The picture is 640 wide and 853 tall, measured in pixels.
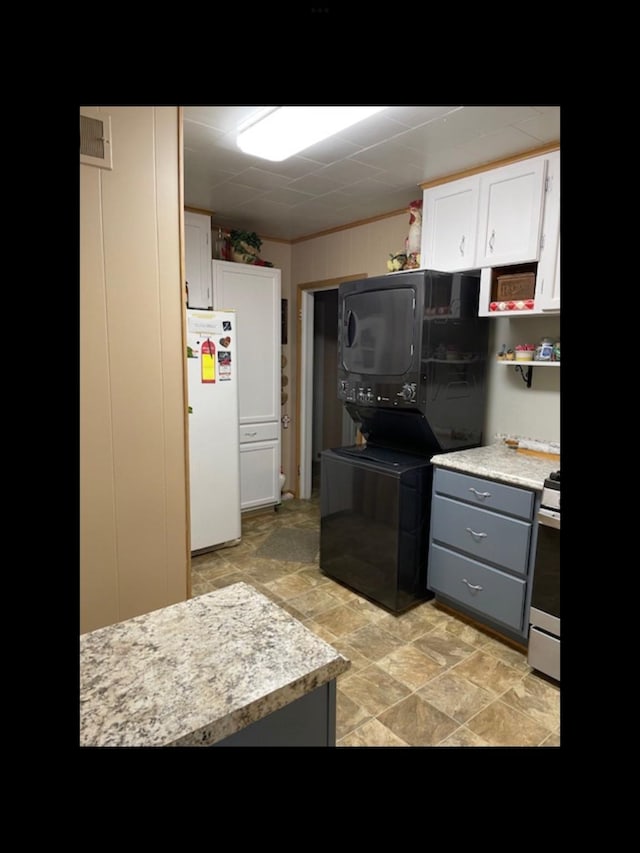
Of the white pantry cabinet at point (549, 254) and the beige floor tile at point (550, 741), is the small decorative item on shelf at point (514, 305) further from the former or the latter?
the beige floor tile at point (550, 741)

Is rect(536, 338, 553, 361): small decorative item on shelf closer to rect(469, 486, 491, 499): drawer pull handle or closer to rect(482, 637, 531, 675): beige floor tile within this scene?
rect(469, 486, 491, 499): drawer pull handle

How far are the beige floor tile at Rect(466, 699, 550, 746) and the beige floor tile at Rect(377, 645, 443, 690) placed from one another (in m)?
0.29

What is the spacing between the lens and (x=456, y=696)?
6.63ft

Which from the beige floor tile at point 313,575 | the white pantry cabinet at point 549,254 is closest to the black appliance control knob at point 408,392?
the white pantry cabinet at point 549,254

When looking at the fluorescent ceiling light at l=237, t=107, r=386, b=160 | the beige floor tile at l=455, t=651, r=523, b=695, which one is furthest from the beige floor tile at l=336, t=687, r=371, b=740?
the fluorescent ceiling light at l=237, t=107, r=386, b=160

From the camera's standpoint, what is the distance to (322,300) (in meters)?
5.15

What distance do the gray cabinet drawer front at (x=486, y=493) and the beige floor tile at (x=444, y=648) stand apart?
72cm

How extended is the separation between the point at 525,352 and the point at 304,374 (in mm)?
2249

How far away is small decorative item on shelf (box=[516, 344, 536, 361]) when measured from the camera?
2.60m

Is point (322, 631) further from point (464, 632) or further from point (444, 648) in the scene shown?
point (464, 632)

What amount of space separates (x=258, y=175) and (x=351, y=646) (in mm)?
2679

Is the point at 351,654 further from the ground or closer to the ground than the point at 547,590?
closer to the ground

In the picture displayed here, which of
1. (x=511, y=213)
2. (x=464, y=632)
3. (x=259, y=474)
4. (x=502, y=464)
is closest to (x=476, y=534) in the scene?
(x=502, y=464)
